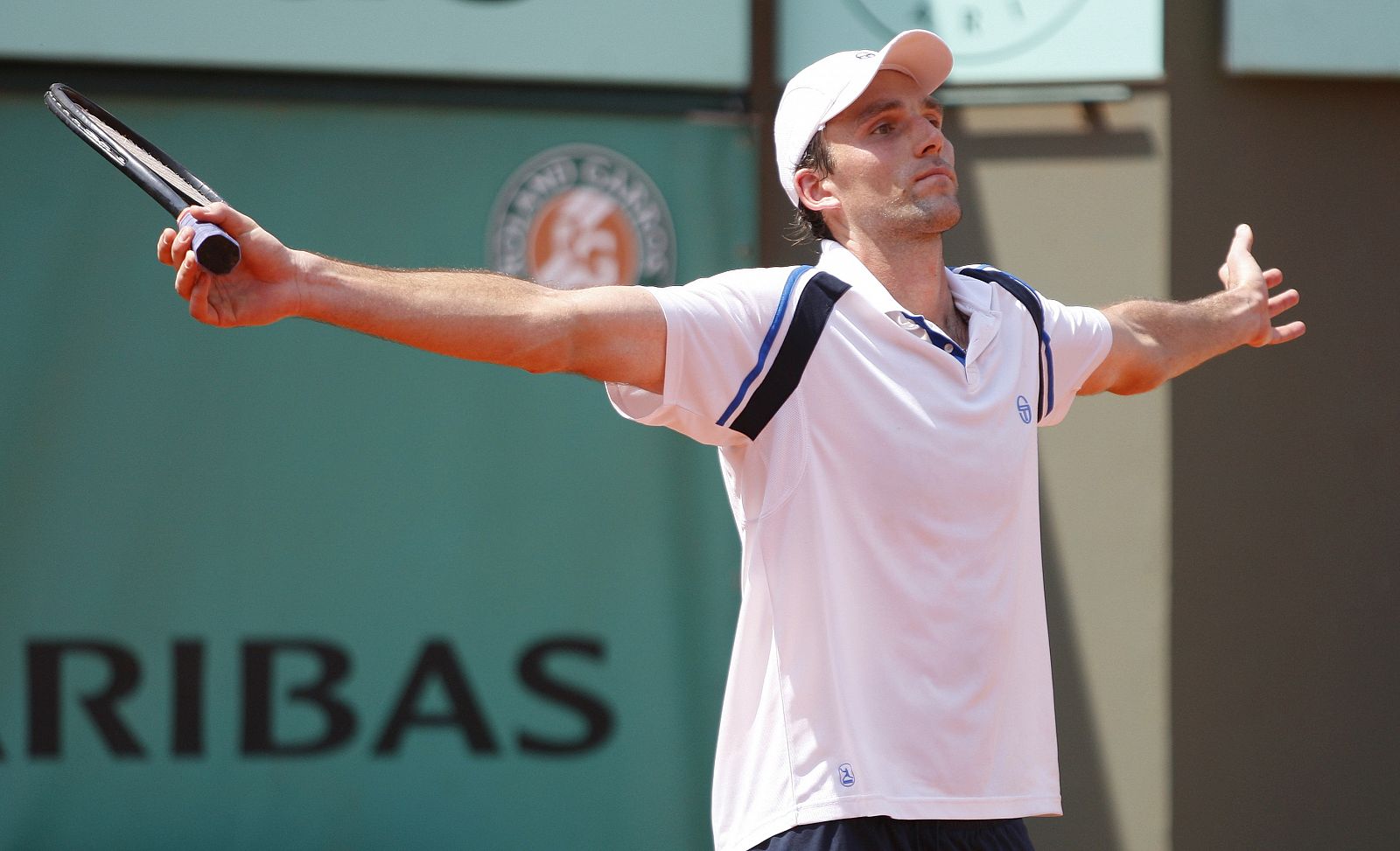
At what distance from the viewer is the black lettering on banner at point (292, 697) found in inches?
185

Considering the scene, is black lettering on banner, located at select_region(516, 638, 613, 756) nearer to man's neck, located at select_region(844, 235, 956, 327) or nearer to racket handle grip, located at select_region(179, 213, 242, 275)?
man's neck, located at select_region(844, 235, 956, 327)

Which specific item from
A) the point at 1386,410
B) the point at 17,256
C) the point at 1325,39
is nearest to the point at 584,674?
the point at 17,256

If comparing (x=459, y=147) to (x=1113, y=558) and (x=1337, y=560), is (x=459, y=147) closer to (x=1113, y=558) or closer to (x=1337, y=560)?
(x=1113, y=558)

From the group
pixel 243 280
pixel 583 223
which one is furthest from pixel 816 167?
pixel 583 223

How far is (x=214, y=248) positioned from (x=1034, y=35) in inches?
132

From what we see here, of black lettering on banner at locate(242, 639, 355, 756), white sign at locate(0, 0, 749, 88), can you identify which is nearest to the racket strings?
white sign at locate(0, 0, 749, 88)

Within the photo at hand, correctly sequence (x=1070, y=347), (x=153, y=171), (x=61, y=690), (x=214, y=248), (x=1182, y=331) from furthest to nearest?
(x=61, y=690)
(x=1182, y=331)
(x=1070, y=347)
(x=153, y=171)
(x=214, y=248)

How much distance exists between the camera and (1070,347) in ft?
10.0

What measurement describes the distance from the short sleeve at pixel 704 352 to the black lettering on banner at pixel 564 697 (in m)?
2.28

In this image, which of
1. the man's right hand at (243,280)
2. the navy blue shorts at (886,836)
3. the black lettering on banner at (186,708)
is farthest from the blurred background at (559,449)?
the man's right hand at (243,280)

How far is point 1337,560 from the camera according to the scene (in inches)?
190

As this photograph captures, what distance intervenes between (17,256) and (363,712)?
5.72 feet

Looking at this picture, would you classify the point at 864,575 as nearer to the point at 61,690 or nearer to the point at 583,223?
the point at 583,223

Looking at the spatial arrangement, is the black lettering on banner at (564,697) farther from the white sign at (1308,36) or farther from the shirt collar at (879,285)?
the white sign at (1308,36)
